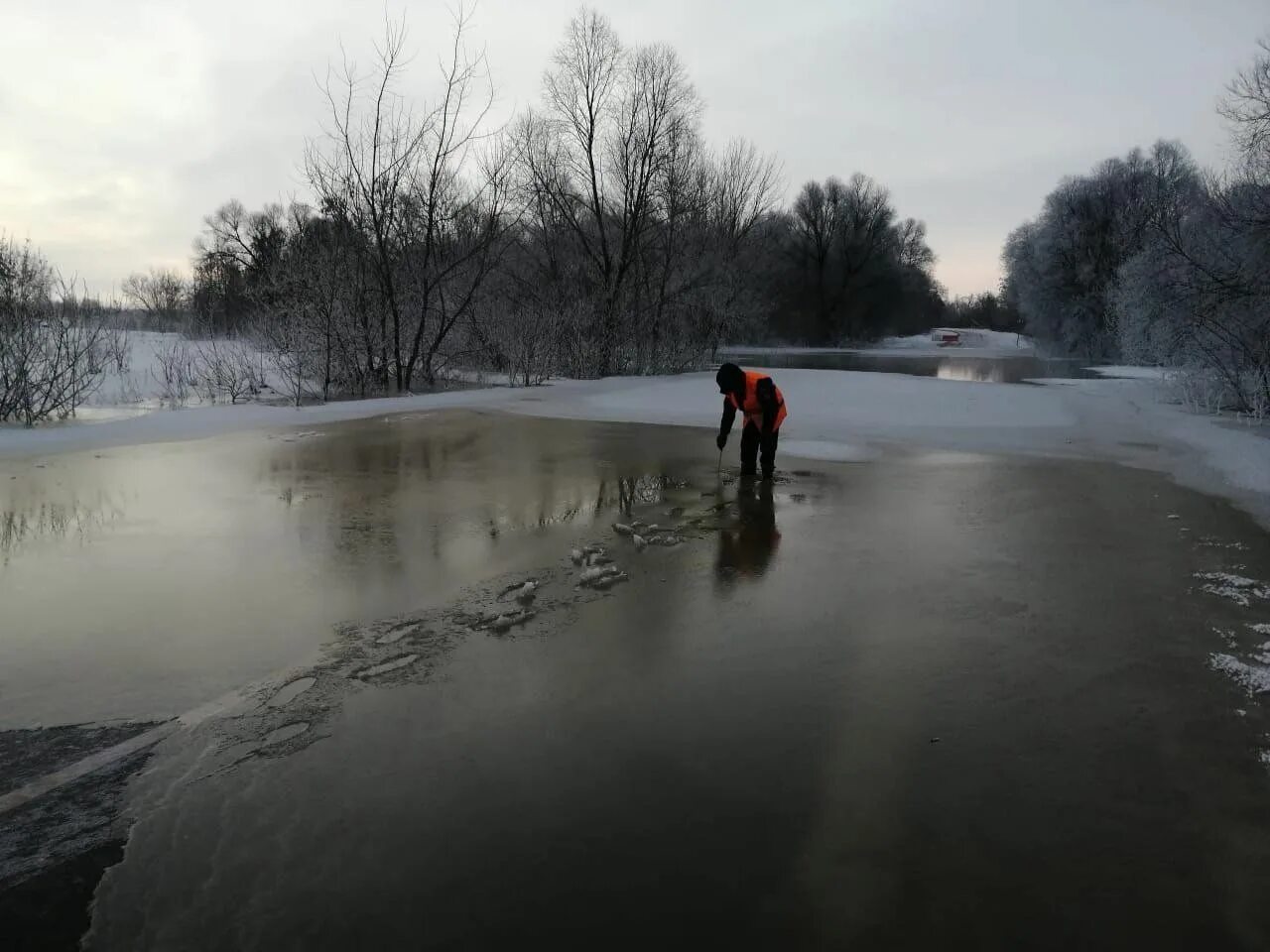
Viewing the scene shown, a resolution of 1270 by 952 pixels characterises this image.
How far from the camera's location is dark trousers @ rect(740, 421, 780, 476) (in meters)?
9.95

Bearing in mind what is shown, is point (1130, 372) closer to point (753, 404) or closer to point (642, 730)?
point (753, 404)

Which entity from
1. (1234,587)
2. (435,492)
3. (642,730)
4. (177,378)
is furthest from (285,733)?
(177,378)

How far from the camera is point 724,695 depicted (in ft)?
13.9

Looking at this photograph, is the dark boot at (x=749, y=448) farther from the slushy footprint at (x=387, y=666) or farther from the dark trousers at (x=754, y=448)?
the slushy footprint at (x=387, y=666)

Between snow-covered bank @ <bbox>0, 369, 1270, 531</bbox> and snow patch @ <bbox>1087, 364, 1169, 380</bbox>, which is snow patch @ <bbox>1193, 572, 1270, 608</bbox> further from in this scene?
snow patch @ <bbox>1087, 364, 1169, 380</bbox>

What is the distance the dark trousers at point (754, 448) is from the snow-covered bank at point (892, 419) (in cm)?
201

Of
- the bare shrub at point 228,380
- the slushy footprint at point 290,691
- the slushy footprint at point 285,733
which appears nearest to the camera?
the slushy footprint at point 285,733

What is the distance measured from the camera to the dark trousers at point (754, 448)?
32.6 ft

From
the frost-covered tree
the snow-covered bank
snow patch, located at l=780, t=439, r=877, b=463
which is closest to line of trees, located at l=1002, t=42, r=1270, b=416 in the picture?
the snow-covered bank

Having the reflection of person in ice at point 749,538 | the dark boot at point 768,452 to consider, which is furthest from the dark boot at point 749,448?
the reflection of person in ice at point 749,538

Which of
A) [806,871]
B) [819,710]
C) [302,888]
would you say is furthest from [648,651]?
[302,888]

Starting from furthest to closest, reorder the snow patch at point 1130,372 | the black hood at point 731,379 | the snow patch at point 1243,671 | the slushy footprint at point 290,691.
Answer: the snow patch at point 1130,372 → the black hood at point 731,379 → the snow patch at point 1243,671 → the slushy footprint at point 290,691

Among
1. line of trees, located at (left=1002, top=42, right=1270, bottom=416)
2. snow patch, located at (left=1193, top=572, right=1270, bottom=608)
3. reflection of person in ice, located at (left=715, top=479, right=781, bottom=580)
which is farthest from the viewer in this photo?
line of trees, located at (left=1002, top=42, right=1270, bottom=416)

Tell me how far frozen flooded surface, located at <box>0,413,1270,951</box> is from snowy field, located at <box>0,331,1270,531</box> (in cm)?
481
